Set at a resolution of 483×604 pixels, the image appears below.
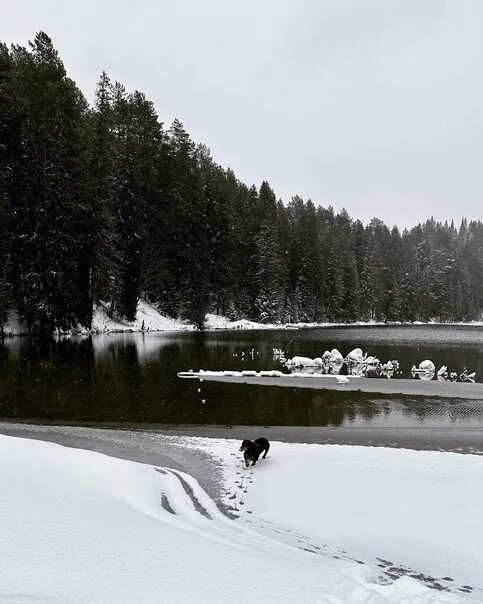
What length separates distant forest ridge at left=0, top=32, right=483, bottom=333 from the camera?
36875 millimetres

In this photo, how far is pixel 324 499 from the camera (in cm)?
721

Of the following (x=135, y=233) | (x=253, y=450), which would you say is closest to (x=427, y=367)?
(x=253, y=450)

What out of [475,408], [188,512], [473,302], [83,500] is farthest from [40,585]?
[473,302]

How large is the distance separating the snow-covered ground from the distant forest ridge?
32075mm

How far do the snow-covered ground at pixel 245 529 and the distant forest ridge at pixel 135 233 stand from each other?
3207 cm

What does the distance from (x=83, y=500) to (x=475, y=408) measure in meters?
15.5

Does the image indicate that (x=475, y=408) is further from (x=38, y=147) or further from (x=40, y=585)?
(x=38, y=147)

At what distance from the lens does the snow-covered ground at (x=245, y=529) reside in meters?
4.07

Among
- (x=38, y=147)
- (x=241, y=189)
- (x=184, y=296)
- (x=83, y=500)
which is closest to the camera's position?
(x=83, y=500)

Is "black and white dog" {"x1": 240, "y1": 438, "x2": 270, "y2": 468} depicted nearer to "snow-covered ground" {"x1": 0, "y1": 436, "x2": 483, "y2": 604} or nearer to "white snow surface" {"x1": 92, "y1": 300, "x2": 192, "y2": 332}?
"snow-covered ground" {"x1": 0, "y1": 436, "x2": 483, "y2": 604}

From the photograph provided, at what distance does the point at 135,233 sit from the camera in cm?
5303

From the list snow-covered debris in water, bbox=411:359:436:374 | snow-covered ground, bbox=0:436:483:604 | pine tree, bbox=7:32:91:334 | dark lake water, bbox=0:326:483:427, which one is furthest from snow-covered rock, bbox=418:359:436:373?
pine tree, bbox=7:32:91:334

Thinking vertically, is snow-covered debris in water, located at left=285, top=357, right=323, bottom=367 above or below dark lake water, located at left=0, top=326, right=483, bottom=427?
above

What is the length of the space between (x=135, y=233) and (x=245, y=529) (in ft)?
164
